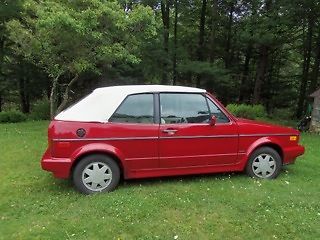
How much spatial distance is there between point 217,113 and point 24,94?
21.6m

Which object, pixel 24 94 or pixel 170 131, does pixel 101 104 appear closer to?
pixel 170 131

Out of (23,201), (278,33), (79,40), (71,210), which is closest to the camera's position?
(71,210)

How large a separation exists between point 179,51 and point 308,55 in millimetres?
7957

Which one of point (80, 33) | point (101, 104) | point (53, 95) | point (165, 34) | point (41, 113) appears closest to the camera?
point (101, 104)

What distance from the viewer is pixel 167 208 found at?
5602mm

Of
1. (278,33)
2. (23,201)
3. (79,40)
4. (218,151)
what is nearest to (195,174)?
(218,151)

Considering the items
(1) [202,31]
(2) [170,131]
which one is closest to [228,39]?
(1) [202,31]

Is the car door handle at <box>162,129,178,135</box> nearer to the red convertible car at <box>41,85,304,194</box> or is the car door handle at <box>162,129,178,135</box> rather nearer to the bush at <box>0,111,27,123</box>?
the red convertible car at <box>41,85,304,194</box>

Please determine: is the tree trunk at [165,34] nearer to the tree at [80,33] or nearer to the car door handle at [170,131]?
the tree at [80,33]

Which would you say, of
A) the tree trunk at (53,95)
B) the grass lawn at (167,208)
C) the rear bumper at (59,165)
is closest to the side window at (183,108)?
the grass lawn at (167,208)

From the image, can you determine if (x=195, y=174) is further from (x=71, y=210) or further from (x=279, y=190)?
(x=71, y=210)

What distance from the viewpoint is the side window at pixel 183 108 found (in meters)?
6.52

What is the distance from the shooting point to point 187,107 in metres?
6.66

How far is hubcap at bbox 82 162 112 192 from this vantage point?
20.1ft
